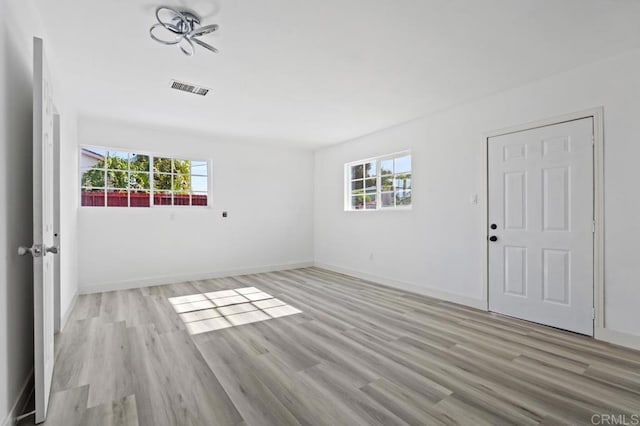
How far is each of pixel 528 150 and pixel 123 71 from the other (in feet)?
14.7

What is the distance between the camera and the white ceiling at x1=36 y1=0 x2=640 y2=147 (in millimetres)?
2285

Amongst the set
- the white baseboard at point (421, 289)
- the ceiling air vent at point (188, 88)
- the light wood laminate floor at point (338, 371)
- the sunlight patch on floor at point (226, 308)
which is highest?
the ceiling air vent at point (188, 88)

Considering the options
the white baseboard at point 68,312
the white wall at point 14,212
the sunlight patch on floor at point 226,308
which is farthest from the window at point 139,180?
the white wall at point 14,212

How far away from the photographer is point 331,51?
2852 millimetres

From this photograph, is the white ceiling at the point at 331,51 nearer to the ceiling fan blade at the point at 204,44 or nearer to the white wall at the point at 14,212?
the ceiling fan blade at the point at 204,44

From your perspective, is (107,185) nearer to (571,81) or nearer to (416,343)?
(416,343)

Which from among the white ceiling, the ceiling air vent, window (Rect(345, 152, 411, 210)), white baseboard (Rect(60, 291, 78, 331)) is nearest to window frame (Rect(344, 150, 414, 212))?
window (Rect(345, 152, 411, 210))

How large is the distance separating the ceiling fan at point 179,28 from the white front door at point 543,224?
3452 mm

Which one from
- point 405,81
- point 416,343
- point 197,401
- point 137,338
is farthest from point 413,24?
point 137,338

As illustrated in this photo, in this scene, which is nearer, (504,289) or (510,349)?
(510,349)

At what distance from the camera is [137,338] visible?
121 inches
